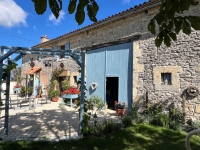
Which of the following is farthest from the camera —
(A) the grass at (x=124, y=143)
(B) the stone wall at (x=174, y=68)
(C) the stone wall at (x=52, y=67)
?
A: (C) the stone wall at (x=52, y=67)

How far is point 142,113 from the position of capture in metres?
7.29

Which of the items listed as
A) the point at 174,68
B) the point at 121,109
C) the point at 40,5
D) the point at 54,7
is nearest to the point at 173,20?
the point at 54,7

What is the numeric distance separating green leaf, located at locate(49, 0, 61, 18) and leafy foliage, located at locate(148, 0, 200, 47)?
938mm

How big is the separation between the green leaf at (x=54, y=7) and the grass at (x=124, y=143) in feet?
12.2

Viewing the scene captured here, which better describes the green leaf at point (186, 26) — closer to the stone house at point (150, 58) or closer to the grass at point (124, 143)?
the grass at point (124, 143)

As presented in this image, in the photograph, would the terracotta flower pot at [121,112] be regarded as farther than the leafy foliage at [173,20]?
Yes

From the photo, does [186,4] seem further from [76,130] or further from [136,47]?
[136,47]

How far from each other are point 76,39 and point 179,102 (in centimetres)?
824

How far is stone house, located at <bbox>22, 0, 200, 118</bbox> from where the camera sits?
6.39 metres

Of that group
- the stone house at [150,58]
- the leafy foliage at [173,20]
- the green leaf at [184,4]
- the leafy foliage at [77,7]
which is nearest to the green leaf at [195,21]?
the leafy foliage at [173,20]

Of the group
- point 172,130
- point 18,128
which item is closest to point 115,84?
point 172,130

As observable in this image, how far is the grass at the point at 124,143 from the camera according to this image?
4.24 m

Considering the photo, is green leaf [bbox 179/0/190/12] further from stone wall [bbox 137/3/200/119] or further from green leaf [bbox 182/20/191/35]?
stone wall [bbox 137/3/200/119]

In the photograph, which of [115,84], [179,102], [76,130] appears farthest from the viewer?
[115,84]
